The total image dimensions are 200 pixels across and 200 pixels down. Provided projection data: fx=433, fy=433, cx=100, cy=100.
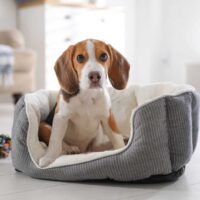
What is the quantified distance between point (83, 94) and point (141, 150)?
299 millimetres

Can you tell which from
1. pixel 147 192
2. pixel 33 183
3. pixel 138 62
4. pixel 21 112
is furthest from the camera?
pixel 138 62

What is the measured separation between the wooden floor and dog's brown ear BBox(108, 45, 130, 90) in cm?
34

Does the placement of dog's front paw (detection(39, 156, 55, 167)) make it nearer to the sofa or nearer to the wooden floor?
the wooden floor

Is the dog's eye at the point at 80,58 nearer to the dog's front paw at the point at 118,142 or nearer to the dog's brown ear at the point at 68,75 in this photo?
the dog's brown ear at the point at 68,75

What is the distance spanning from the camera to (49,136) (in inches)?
56.1

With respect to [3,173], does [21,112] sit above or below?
above

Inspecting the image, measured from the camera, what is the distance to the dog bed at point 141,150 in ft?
3.90

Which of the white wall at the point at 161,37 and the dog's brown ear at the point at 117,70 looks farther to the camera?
the white wall at the point at 161,37

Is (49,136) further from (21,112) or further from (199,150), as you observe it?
(199,150)

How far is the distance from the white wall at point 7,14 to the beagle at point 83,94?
2955 mm

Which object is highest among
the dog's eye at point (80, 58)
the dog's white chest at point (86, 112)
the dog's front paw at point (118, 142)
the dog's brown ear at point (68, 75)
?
the dog's eye at point (80, 58)

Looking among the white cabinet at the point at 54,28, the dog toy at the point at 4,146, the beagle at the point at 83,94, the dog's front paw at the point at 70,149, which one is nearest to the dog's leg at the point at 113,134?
the beagle at the point at 83,94

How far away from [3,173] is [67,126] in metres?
0.25

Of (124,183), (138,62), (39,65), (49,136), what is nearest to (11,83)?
(39,65)
